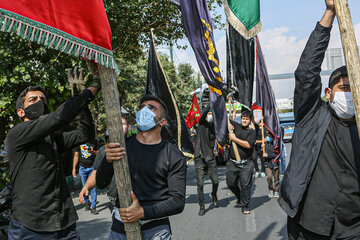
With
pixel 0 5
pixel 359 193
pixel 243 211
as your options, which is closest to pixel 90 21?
pixel 0 5

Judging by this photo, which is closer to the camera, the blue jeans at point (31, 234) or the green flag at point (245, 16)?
the blue jeans at point (31, 234)

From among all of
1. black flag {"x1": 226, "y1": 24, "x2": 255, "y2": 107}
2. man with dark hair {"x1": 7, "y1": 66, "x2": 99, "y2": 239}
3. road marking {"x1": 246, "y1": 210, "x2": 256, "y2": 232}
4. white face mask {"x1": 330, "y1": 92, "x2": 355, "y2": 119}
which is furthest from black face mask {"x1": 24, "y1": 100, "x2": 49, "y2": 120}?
road marking {"x1": 246, "y1": 210, "x2": 256, "y2": 232}

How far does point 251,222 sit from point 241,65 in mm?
2746

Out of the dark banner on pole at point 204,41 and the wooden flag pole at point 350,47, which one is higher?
the dark banner on pole at point 204,41

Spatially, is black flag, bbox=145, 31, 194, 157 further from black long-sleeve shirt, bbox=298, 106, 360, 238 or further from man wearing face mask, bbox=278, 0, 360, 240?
black long-sleeve shirt, bbox=298, 106, 360, 238

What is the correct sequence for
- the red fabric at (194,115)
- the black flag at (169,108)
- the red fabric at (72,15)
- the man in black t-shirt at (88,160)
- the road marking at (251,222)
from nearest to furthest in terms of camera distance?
the red fabric at (72,15)
the black flag at (169,108)
the road marking at (251,222)
the man in black t-shirt at (88,160)
the red fabric at (194,115)

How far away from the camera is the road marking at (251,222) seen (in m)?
5.89

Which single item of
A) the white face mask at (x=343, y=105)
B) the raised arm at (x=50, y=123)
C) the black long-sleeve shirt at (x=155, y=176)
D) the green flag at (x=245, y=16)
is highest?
the green flag at (x=245, y=16)

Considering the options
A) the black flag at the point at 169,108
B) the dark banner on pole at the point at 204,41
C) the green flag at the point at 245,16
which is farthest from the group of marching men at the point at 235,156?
the black flag at the point at 169,108

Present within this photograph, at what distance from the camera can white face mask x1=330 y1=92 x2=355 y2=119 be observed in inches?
97.4

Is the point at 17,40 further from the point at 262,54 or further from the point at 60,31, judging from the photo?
the point at 60,31

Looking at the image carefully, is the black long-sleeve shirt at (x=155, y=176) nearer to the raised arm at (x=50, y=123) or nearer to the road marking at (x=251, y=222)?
the raised arm at (x=50, y=123)

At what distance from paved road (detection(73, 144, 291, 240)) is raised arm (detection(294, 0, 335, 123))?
3.37 meters

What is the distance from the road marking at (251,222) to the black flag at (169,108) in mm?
1707
